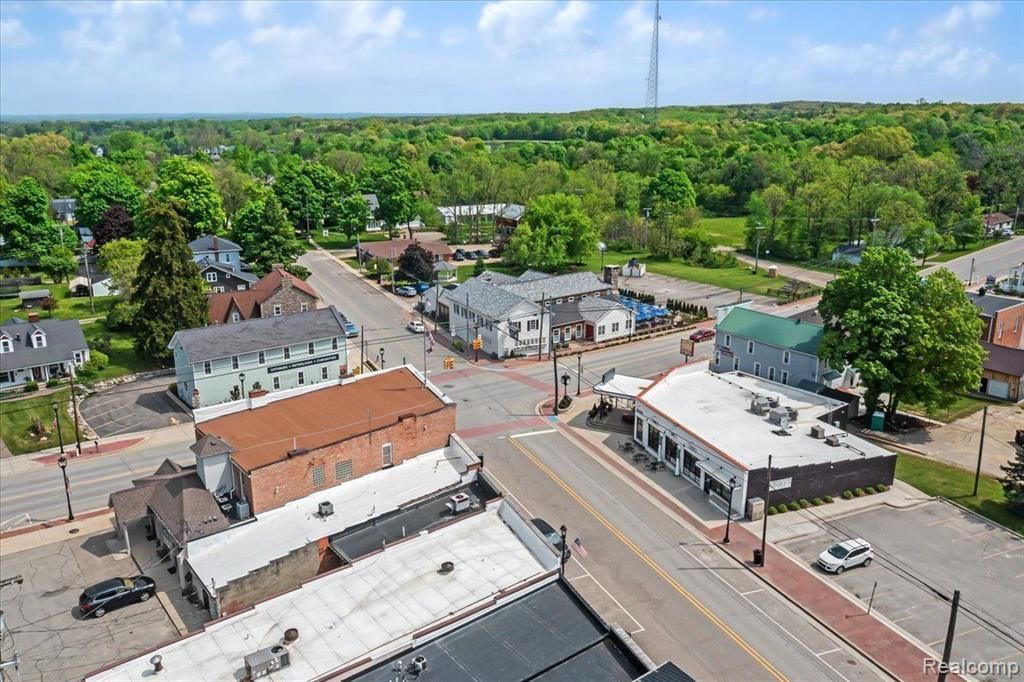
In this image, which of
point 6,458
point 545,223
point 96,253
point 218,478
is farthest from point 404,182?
point 218,478

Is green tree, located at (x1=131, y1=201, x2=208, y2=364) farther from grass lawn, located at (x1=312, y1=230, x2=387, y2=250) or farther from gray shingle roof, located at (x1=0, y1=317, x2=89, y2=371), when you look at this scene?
grass lawn, located at (x1=312, y1=230, x2=387, y2=250)

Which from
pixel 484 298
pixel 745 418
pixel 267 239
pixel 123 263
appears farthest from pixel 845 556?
pixel 267 239

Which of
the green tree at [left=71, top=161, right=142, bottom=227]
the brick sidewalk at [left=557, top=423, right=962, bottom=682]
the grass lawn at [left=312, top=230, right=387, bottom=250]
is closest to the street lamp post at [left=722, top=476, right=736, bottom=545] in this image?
the brick sidewalk at [left=557, top=423, right=962, bottom=682]

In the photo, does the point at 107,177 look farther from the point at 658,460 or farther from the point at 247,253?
the point at 658,460

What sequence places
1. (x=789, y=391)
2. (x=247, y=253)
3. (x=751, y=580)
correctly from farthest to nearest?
(x=247, y=253) → (x=789, y=391) → (x=751, y=580)

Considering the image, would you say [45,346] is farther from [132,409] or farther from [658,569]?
[658,569]
